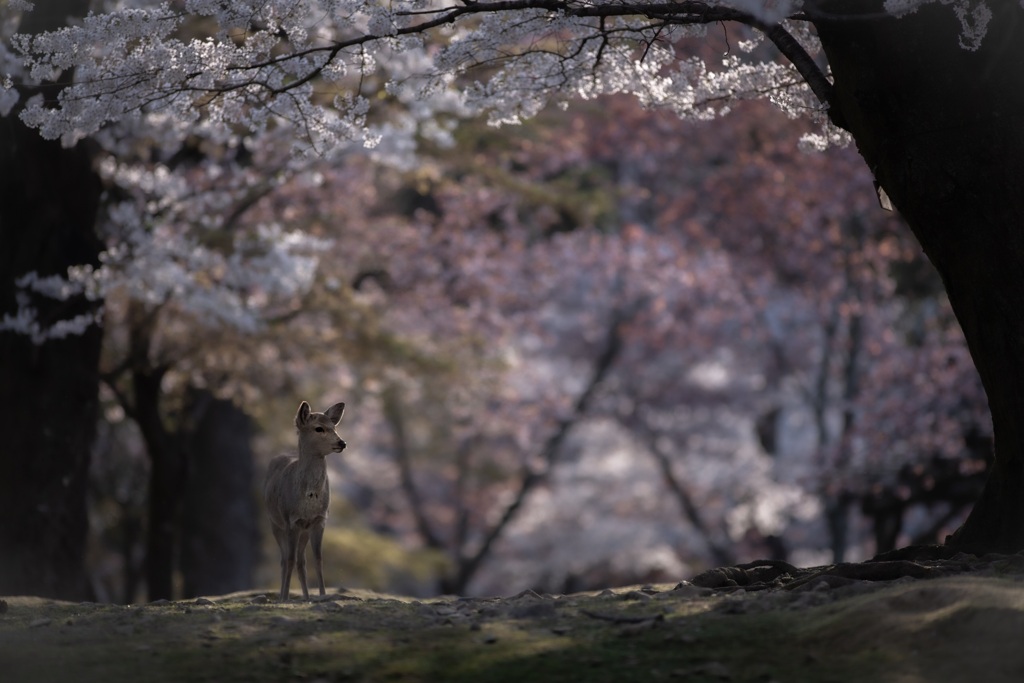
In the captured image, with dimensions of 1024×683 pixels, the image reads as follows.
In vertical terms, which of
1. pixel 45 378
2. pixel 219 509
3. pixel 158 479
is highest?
pixel 219 509

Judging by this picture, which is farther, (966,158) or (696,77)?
(696,77)

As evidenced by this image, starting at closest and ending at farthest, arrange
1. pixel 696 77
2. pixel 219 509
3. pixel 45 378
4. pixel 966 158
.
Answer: pixel 966 158 → pixel 696 77 → pixel 45 378 → pixel 219 509

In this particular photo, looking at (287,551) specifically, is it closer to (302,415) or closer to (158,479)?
(302,415)

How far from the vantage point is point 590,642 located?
22.7ft

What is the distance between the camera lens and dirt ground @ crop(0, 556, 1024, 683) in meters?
6.32

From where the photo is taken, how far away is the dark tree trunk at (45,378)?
1243 centimetres

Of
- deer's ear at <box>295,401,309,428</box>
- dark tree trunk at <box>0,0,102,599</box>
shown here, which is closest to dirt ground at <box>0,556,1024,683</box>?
deer's ear at <box>295,401,309,428</box>

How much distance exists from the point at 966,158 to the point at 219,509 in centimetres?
1626

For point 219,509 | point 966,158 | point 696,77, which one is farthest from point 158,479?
point 966,158

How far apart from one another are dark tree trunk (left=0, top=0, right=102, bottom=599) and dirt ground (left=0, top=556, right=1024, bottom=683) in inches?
174

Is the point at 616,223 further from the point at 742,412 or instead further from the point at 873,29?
the point at 873,29

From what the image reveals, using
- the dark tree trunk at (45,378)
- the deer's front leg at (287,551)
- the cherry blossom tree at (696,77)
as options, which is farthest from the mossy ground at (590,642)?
the dark tree trunk at (45,378)

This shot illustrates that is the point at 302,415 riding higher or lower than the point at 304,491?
higher

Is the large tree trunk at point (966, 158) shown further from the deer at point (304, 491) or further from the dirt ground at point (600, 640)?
the deer at point (304, 491)
